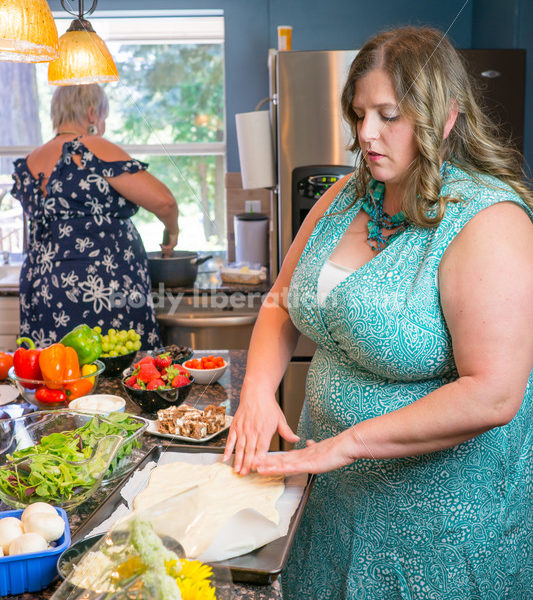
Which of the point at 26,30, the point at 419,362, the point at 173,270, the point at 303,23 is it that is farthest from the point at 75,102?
the point at 419,362

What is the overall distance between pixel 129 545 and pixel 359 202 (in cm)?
92

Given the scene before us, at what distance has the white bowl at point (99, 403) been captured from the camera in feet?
5.04

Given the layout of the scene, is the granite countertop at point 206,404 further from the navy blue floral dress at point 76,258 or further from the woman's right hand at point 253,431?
the navy blue floral dress at point 76,258

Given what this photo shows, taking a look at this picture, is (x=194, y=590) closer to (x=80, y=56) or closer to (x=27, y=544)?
(x=27, y=544)

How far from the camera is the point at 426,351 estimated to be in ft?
3.71

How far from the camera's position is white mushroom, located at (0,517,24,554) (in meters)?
0.89

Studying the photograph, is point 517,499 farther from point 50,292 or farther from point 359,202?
point 50,292

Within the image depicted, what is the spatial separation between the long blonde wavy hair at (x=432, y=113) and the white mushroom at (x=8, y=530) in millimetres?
820

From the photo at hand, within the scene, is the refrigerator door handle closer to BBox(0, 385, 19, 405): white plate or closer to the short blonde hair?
the short blonde hair

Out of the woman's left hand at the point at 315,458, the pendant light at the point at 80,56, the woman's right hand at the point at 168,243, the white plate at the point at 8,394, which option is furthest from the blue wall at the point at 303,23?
the woman's left hand at the point at 315,458

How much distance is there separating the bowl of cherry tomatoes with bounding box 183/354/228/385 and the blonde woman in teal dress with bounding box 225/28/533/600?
1.36 ft

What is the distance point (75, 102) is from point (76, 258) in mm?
632

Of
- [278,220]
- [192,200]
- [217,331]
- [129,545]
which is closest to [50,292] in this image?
[217,331]

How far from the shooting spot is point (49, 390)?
62.4 inches
